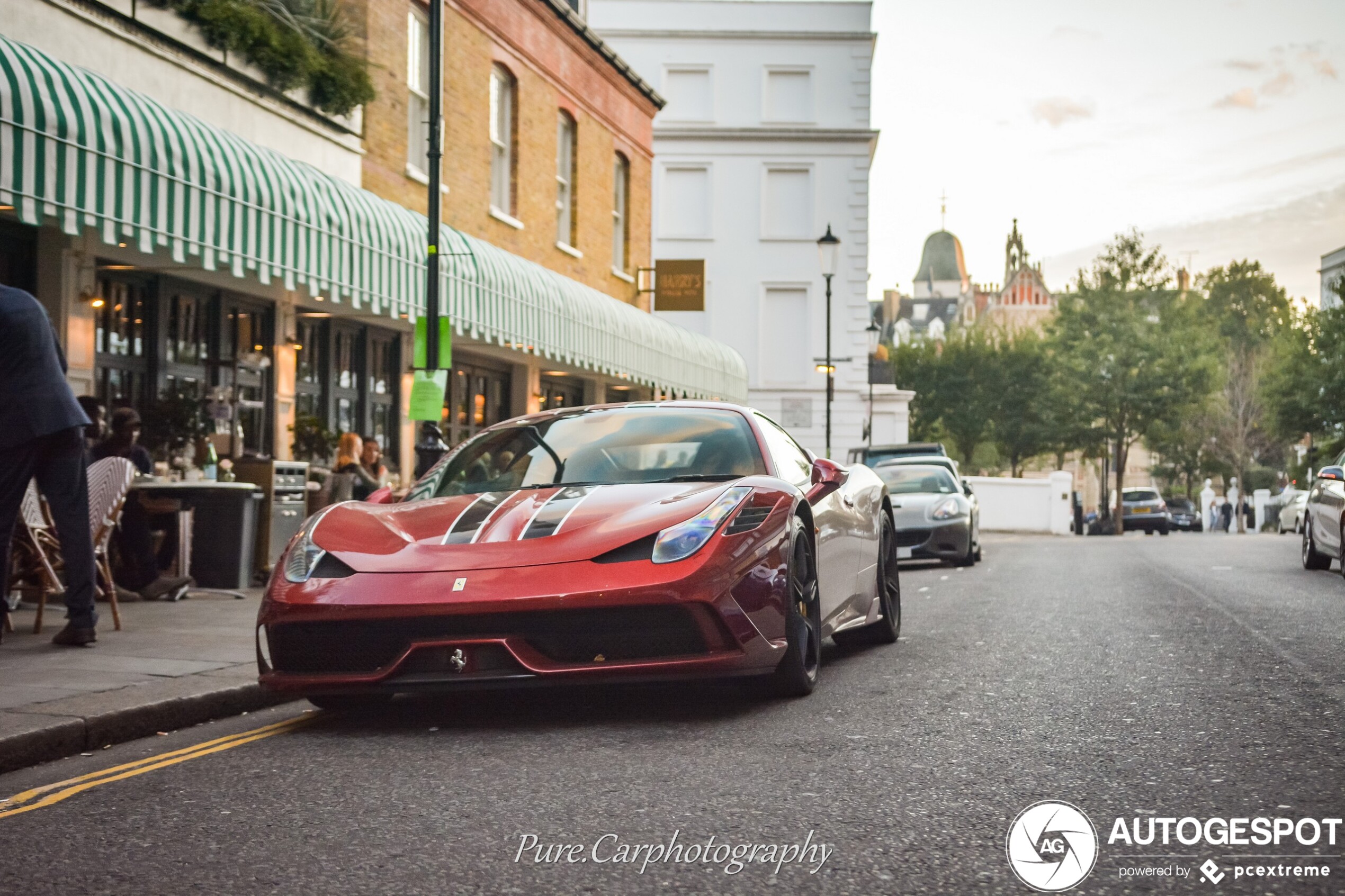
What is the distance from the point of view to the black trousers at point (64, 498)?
7.14m

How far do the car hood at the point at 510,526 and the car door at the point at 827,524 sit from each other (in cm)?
62

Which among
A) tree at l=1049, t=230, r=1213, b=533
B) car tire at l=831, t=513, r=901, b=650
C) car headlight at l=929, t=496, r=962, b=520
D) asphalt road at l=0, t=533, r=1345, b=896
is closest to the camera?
asphalt road at l=0, t=533, r=1345, b=896

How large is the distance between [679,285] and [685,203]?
1955cm

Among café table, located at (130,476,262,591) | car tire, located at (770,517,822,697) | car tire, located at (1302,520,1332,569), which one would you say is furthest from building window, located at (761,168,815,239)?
car tire, located at (770,517,822,697)

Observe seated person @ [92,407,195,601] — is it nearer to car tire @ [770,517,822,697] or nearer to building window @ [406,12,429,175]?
car tire @ [770,517,822,697]

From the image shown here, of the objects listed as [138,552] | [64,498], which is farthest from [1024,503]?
[64,498]

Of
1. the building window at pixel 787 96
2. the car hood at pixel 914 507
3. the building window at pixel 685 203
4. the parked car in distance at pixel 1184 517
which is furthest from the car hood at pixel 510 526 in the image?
the parked car in distance at pixel 1184 517

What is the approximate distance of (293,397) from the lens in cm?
1620

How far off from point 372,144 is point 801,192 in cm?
2993

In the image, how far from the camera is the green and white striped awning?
10000 mm

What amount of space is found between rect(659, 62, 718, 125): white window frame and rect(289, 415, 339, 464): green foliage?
31773 millimetres

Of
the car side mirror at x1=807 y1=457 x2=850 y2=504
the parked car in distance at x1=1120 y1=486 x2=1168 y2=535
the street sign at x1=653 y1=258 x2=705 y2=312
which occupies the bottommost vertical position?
the parked car in distance at x1=1120 y1=486 x2=1168 y2=535

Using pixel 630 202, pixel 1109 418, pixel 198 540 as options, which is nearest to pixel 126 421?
pixel 198 540

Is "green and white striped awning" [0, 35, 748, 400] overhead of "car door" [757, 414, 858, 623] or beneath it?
overhead
